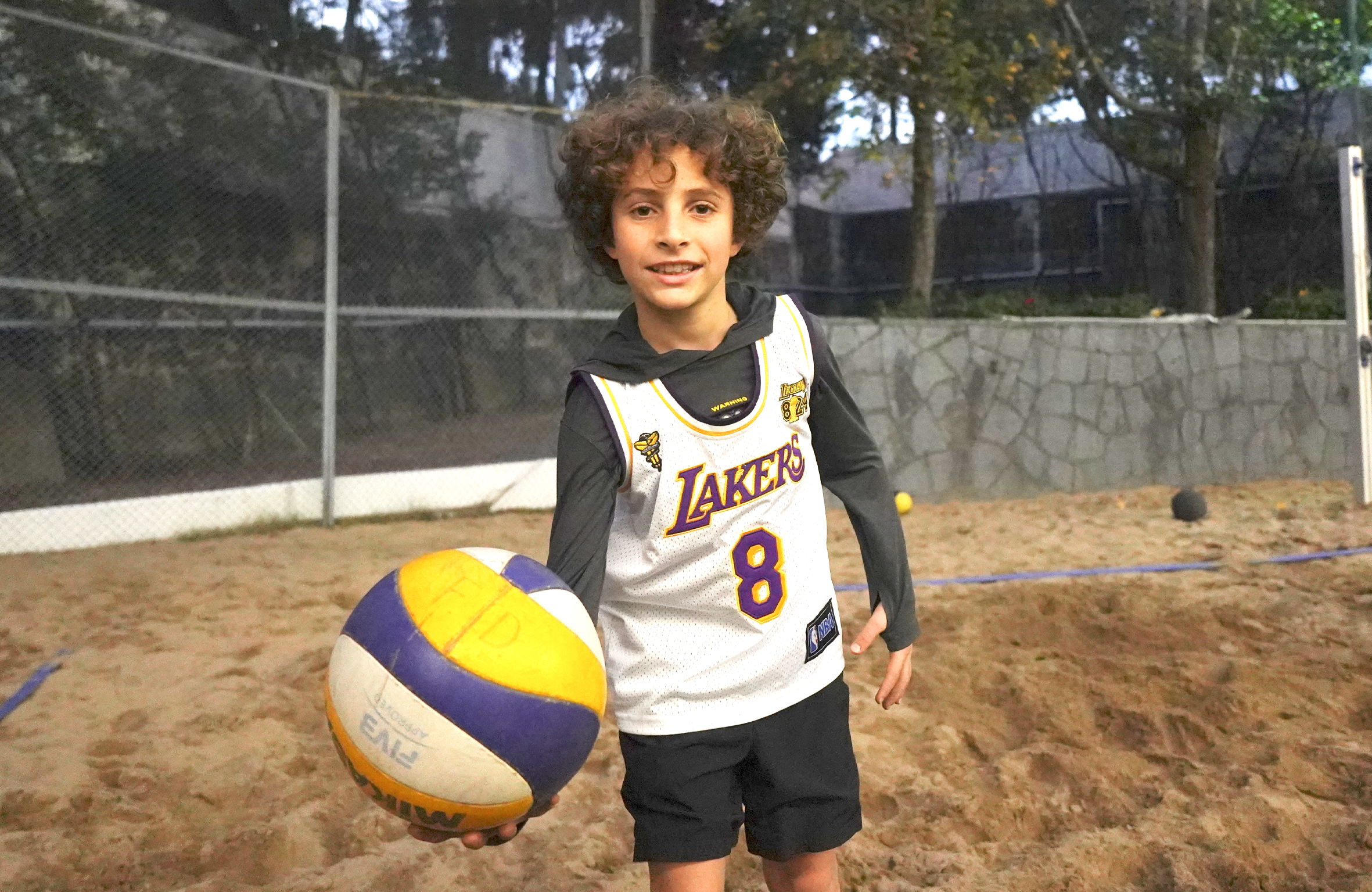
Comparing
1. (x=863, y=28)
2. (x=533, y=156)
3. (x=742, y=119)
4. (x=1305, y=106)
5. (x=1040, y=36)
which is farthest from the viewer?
(x=1305, y=106)

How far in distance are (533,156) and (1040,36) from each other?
5030 millimetres

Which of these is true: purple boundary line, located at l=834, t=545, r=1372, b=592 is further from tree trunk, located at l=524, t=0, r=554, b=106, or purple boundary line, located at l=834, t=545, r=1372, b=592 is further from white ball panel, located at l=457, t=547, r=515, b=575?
tree trunk, located at l=524, t=0, r=554, b=106

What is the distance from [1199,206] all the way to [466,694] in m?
11.8

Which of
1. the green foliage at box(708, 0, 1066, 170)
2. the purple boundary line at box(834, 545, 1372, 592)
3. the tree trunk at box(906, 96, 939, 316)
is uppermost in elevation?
the green foliage at box(708, 0, 1066, 170)

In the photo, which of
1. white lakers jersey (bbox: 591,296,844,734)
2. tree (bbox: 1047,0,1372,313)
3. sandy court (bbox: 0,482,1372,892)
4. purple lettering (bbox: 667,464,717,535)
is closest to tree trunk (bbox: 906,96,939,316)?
tree (bbox: 1047,0,1372,313)

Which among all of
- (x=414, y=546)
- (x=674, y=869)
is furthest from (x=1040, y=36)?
Answer: (x=674, y=869)

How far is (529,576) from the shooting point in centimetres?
184

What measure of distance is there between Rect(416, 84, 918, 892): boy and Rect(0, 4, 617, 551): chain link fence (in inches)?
212

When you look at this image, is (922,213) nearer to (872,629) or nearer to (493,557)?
(872,629)

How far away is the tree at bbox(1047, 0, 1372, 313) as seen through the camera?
1162 centimetres

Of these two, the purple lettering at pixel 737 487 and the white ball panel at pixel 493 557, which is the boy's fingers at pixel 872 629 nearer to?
the purple lettering at pixel 737 487

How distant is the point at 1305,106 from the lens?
11727 millimetres

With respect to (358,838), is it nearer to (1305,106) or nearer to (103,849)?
(103,849)

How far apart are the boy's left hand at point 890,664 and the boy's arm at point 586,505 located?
1.72ft
